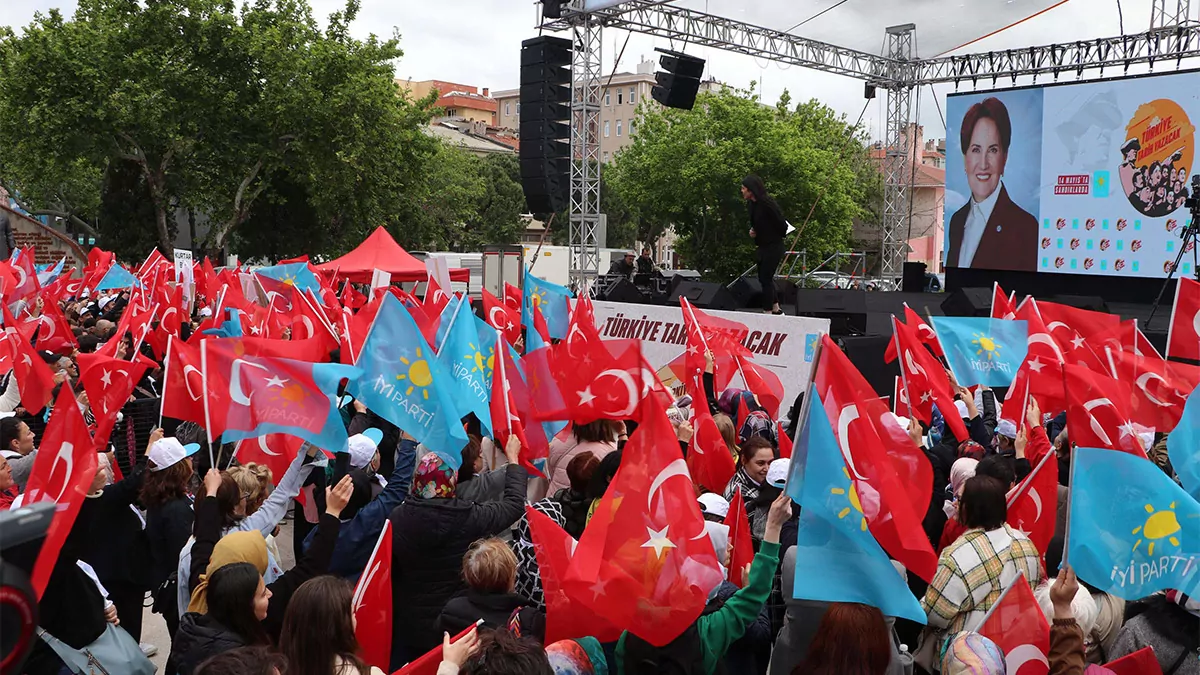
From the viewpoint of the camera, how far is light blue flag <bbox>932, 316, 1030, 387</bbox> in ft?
26.1

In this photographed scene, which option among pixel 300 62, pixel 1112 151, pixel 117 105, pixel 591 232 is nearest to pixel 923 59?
pixel 1112 151

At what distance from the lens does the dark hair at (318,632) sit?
3.27 metres

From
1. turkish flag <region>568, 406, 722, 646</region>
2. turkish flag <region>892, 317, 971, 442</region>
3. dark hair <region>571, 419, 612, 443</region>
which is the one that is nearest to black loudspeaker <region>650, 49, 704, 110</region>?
turkish flag <region>892, 317, 971, 442</region>

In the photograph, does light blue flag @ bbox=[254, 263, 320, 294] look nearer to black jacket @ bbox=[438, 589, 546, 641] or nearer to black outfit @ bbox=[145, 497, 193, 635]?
black outfit @ bbox=[145, 497, 193, 635]

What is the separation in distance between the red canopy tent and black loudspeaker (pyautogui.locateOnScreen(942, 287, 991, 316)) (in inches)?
358

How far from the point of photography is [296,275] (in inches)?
607

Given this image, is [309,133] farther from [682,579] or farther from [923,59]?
[682,579]

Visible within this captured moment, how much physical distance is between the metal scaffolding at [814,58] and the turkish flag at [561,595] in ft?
54.6

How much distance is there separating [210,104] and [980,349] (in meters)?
27.7

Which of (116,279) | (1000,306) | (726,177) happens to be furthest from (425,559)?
(726,177)

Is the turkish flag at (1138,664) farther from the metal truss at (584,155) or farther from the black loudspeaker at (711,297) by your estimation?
the metal truss at (584,155)

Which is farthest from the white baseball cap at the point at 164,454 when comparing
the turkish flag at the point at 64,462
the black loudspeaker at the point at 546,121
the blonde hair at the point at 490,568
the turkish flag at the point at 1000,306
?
the black loudspeaker at the point at 546,121

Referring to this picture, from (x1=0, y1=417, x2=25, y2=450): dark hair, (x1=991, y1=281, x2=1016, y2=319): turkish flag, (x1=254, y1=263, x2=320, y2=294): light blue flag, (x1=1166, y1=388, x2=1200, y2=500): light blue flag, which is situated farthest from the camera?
(x1=254, y1=263, x2=320, y2=294): light blue flag

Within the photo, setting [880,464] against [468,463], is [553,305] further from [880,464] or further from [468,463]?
[880,464]
